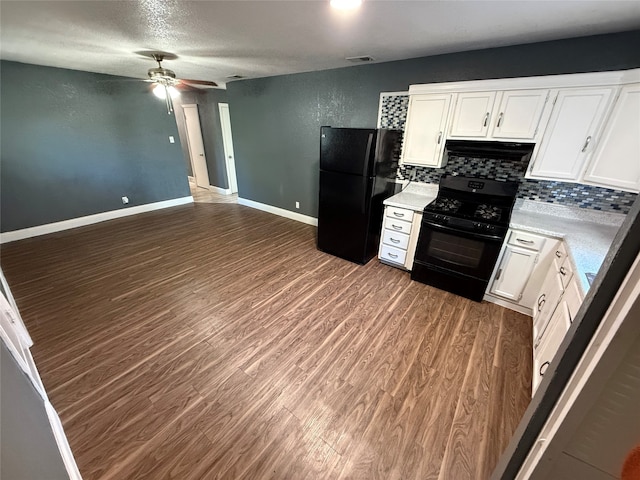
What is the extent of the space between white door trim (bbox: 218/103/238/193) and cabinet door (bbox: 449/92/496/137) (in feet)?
14.6

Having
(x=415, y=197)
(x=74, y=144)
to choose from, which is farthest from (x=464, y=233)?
(x=74, y=144)

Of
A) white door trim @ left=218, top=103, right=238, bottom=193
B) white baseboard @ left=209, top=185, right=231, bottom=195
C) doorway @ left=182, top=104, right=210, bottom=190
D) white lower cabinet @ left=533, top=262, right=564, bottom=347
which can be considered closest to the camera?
white lower cabinet @ left=533, top=262, right=564, bottom=347

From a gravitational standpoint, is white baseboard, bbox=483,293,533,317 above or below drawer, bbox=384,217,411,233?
below

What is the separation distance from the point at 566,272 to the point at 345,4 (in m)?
2.34

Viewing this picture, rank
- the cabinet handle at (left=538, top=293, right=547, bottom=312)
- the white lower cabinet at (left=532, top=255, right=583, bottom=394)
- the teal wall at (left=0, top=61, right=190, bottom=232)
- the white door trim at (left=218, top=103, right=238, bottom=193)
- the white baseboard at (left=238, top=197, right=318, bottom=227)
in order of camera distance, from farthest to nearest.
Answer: the white door trim at (left=218, top=103, right=238, bottom=193)
the white baseboard at (left=238, top=197, right=318, bottom=227)
the teal wall at (left=0, top=61, right=190, bottom=232)
the cabinet handle at (left=538, top=293, right=547, bottom=312)
the white lower cabinet at (left=532, top=255, right=583, bottom=394)

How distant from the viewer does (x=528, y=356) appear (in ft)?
6.57

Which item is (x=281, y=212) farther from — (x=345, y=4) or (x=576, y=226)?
(x=576, y=226)

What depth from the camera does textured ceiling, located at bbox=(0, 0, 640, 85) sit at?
166 centimetres

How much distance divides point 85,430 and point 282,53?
3.56m

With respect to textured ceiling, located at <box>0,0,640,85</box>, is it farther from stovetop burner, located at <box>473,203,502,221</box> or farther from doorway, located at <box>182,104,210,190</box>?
doorway, located at <box>182,104,210,190</box>

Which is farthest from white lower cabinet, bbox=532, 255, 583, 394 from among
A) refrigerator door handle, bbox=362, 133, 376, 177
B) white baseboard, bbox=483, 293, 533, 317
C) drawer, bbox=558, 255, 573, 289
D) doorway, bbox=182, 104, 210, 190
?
doorway, bbox=182, 104, 210, 190

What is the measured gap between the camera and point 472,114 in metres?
2.42

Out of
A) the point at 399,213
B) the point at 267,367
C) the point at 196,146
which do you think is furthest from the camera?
the point at 196,146

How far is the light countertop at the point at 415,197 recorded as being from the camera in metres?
2.83
